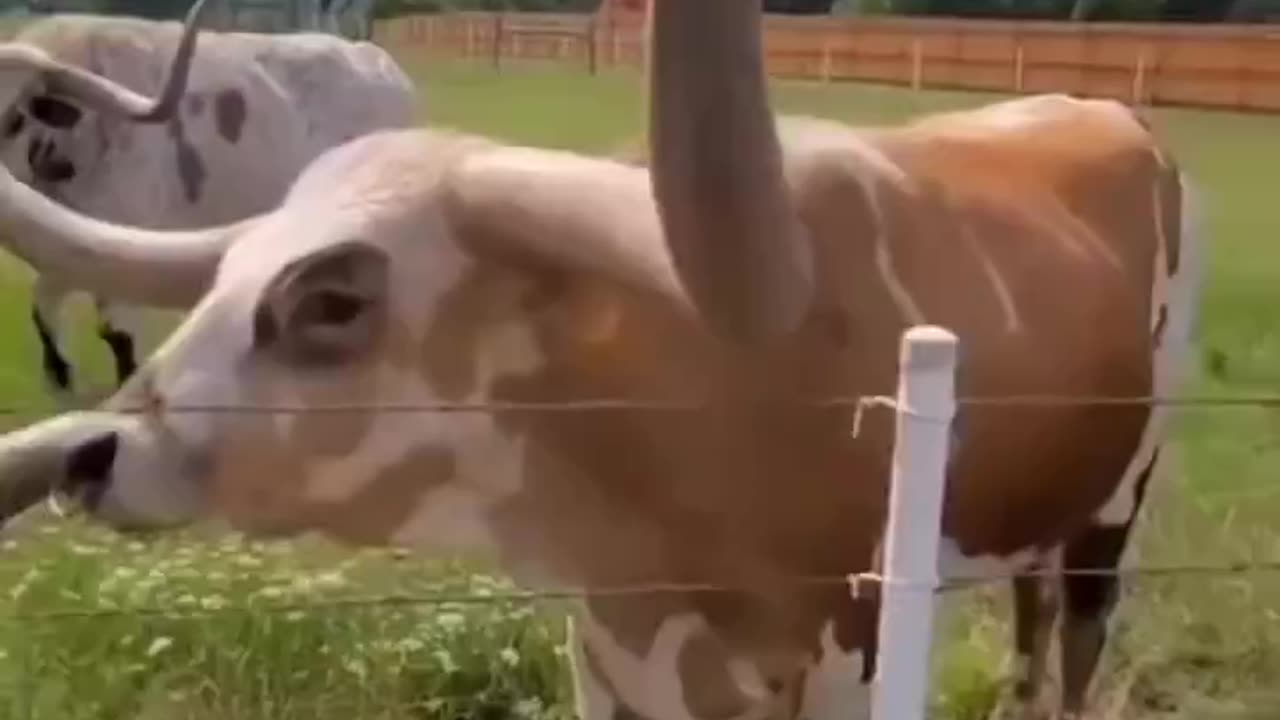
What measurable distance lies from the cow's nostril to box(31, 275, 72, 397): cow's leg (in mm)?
4290

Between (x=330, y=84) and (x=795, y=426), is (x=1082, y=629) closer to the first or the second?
(x=795, y=426)

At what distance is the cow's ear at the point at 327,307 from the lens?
8.52ft

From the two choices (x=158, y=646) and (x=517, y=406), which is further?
(x=158, y=646)

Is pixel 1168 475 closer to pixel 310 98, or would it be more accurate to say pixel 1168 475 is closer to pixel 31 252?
pixel 31 252

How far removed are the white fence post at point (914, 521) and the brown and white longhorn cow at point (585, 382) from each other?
29 cm

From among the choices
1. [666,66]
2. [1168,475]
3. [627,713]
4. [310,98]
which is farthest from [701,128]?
[310,98]

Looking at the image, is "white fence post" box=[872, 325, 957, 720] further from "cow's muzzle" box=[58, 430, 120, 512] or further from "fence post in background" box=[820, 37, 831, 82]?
"fence post in background" box=[820, 37, 831, 82]

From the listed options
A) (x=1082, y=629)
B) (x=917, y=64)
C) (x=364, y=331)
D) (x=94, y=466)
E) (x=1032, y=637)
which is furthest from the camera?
(x=917, y=64)

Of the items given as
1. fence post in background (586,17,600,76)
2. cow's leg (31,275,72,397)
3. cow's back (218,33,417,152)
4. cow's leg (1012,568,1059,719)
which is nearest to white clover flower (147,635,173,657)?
cow's leg (1012,568,1059,719)

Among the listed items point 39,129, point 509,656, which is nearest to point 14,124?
point 39,129

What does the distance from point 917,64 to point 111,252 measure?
9993 mm

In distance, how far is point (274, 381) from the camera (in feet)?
8.57

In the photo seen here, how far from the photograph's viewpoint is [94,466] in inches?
100

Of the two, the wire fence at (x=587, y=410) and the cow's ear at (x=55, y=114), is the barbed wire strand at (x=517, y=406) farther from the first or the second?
the cow's ear at (x=55, y=114)
